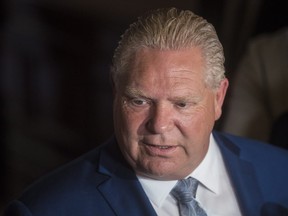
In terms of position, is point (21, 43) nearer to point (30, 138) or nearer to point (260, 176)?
point (30, 138)

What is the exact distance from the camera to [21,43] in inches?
117

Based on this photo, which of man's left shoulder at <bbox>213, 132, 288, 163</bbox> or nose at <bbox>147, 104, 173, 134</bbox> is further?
man's left shoulder at <bbox>213, 132, 288, 163</bbox>

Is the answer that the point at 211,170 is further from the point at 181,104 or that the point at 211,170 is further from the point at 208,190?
the point at 181,104

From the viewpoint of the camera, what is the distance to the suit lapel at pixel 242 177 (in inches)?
54.8

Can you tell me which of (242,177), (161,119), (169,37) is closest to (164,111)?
(161,119)

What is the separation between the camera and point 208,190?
1393 mm

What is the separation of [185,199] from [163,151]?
7.0 inches

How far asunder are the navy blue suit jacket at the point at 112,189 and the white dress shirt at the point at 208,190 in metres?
0.02

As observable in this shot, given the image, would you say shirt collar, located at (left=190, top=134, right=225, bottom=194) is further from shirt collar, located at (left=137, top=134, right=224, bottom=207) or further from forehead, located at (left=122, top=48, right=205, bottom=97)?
forehead, located at (left=122, top=48, right=205, bottom=97)

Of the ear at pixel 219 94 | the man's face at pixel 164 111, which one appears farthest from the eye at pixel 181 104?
the ear at pixel 219 94

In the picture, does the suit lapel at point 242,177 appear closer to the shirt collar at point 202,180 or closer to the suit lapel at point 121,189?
the shirt collar at point 202,180

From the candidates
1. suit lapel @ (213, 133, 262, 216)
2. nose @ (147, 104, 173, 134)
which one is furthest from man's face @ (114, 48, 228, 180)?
suit lapel @ (213, 133, 262, 216)

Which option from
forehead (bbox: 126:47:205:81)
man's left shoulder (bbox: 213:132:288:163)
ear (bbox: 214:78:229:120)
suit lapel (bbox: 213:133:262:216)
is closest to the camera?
forehead (bbox: 126:47:205:81)

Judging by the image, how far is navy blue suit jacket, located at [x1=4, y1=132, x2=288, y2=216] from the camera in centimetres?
129
